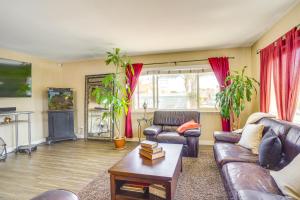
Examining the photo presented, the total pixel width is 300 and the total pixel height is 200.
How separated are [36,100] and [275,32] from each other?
18.3 ft

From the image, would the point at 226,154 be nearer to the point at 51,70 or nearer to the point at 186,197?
the point at 186,197

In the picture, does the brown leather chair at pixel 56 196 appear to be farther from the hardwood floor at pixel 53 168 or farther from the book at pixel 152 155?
the hardwood floor at pixel 53 168

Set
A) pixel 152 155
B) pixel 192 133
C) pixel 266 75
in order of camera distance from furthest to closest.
A: 1. pixel 192 133
2. pixel 266 75
3. pixel 152 155

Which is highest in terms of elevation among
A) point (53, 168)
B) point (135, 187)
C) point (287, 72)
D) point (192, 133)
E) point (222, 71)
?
point (222, 71)

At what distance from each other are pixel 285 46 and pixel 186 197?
2.45 m

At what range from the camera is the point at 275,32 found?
9.48 ft

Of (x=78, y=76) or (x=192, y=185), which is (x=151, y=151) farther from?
(x=78, y=76)

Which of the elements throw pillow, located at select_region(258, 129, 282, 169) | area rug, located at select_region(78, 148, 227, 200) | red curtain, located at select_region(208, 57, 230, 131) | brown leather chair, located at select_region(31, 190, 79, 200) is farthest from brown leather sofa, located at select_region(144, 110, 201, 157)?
brown leather chair, located at select_region(31, 190, 79, 200)

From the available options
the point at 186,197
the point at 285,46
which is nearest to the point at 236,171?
the point at 186,197

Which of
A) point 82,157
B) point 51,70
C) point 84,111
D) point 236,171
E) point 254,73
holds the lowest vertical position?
point 82,157

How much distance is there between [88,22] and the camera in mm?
2648

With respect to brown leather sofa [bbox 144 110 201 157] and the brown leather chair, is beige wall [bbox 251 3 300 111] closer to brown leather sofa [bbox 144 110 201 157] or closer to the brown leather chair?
brown leather sofa [bbox 144 110 201 157]

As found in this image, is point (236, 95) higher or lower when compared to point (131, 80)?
lower

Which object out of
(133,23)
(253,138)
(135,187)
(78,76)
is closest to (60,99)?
(78,76)
